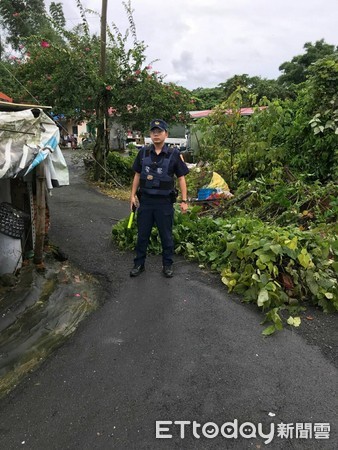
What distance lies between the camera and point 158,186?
13.5 ft

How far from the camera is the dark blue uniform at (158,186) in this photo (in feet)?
13.4

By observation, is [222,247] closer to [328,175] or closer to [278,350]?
[278,350]

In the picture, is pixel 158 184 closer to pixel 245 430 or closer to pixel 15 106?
pixel 15 106

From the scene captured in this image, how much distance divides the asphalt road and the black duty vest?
3.97 feet

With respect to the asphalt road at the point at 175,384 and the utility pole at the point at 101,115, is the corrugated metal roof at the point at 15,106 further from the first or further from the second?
the utility pole at the point at 101,115

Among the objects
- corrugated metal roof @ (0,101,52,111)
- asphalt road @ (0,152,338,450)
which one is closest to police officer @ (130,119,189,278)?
asphalt road @ (0,152,338,450)

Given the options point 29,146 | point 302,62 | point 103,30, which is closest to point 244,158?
point 103,30

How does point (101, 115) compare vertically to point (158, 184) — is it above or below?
above

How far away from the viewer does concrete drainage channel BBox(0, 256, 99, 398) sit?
2977mm

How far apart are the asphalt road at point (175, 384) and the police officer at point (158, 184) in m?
0.75

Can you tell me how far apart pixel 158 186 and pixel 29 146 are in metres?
1.47

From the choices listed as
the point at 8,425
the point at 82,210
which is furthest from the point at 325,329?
the point at 82,210

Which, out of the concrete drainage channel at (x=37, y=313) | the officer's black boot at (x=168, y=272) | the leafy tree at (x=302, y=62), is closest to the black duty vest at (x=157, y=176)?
the officer's black boot at (x=168, y=272)

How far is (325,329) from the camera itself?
3.46 m
